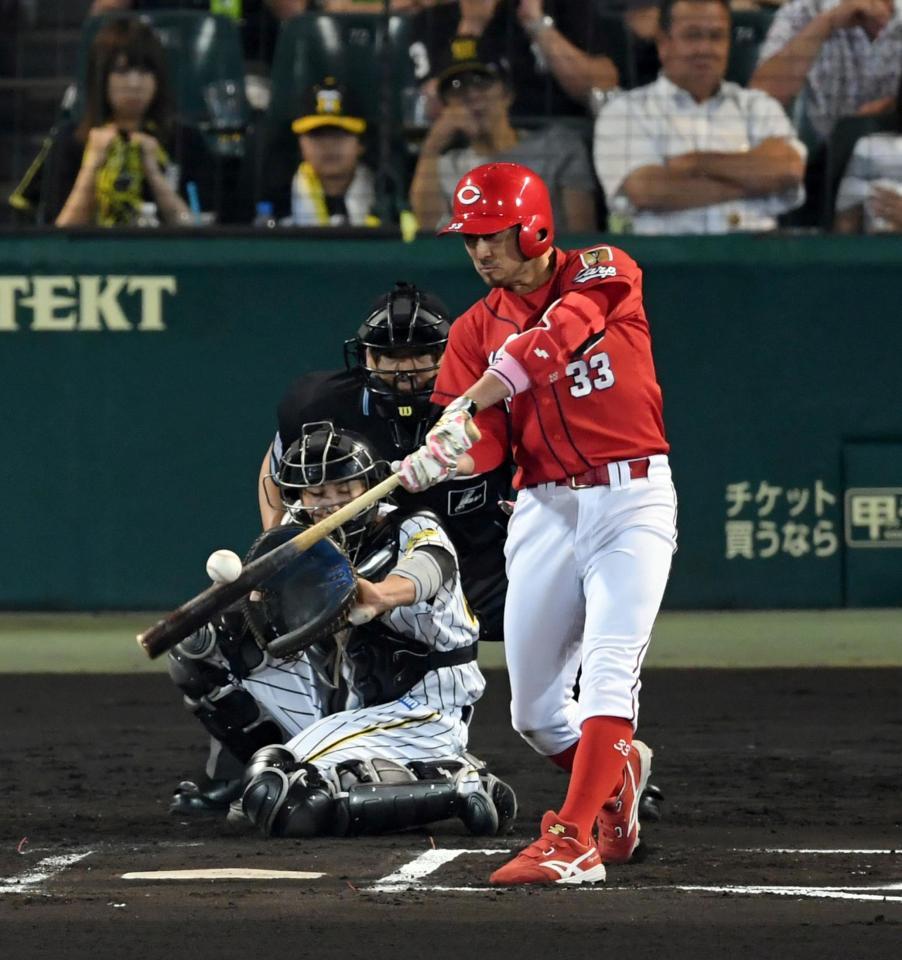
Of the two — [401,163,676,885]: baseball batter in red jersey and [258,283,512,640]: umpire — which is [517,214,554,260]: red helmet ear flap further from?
[258,283,512,640]: umpire

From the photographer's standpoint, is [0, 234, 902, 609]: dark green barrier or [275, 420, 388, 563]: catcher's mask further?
[0, 234, 902, 609]: dark green barrier

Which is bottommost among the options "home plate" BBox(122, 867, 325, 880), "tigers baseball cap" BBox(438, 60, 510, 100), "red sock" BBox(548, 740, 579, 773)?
"home plate" BBox(122, 867, 325, 880)

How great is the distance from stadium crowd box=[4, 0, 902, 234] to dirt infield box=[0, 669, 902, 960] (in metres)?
3.31

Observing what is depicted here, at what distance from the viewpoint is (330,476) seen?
579 centimetres

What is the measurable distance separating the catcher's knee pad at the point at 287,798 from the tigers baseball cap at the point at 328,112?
19.2 ft

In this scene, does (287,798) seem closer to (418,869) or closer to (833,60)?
(418,869)

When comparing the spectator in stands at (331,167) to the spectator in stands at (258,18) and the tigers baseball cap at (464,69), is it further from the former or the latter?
the spectator in stands at (258,18)

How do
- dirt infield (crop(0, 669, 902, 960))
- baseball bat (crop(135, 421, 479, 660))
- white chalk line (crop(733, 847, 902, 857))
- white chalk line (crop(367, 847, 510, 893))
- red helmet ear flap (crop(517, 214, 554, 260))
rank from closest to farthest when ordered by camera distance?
dirt infield (crop(0, 669, 902, 960)) < white chalk line (crop(367, 847, 510, 893)) < baseball bat (crop(135, 421, 479, 660)) < red helmet ear flap (crop(517, 214, 554, 260)) < white chalk line (crop(733, 847, 902, 857))

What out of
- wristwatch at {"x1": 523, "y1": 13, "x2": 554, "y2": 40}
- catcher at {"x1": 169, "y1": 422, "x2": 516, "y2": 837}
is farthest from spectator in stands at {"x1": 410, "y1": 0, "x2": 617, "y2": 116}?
catcher at {"x1": 169, "y1": 422, "x2": 516, "y2": 837}

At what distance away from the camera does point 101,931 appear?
4488 millimetres

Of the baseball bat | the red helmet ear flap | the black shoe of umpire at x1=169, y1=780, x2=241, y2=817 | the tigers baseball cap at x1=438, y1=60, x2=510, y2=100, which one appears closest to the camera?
the baseball bat

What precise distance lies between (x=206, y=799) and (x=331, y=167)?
5.40m

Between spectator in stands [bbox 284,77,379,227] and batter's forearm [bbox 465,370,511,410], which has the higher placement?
spectator in stands [bbox 284,77,379,227]

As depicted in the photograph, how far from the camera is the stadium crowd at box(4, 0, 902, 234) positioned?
36.0 feet
